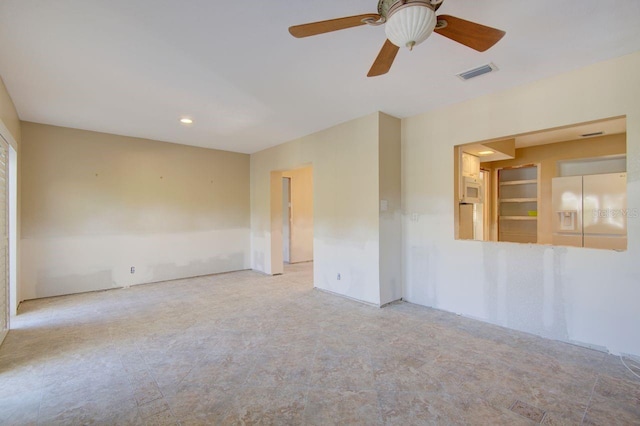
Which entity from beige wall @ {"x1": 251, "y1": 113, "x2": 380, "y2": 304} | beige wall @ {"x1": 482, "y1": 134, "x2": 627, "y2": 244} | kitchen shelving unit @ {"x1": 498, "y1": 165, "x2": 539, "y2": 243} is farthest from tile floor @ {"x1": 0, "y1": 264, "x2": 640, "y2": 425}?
kitchen shelving unit @ {"x1": 498, "y1": 165, "x2": 539, "y2": 243}

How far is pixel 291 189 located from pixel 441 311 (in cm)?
478

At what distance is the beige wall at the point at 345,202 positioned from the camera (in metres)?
3.98

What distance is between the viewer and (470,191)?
402 cm

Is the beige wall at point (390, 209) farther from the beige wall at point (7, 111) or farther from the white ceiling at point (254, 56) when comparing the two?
the beige wall at point (7, 111)

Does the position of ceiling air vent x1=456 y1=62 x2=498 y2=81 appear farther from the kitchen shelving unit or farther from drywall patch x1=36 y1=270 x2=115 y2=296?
drywall patch x1=36 y1=270 x2=115 y2=296

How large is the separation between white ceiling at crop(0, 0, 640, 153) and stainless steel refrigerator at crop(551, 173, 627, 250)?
88.4 inches

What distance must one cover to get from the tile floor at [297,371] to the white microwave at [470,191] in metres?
1.53

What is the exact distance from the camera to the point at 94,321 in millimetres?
3488

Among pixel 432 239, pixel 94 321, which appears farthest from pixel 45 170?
pixel 432 239

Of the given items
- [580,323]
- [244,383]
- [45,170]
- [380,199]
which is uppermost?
[45,170]

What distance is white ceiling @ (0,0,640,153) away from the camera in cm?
196

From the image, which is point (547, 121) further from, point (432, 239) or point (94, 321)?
point (94, 321)

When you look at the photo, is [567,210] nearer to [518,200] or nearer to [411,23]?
[518,200]

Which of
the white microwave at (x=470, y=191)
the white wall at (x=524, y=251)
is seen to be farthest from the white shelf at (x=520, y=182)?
the white wall at (x=524, y=251)
